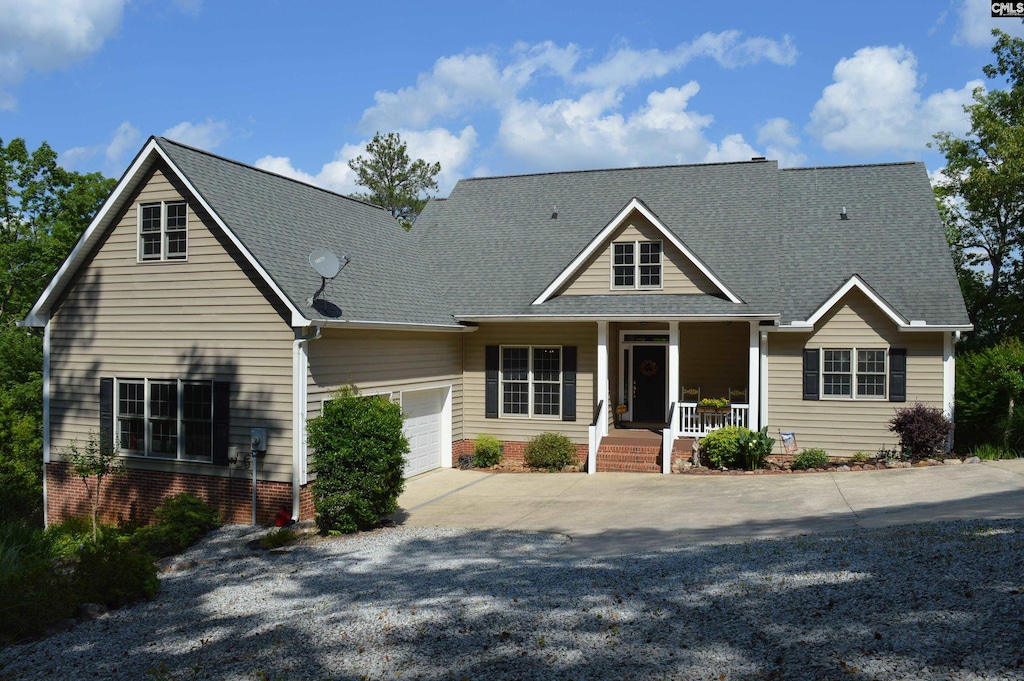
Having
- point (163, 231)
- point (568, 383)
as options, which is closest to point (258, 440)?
point (163, 231)

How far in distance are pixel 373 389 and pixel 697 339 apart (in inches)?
368

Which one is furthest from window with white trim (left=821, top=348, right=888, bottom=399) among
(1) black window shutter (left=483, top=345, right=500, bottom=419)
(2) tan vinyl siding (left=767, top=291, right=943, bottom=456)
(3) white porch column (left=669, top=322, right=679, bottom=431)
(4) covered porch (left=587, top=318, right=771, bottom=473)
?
(1) black window shutter (left=483, top=345, right=500, bottom=419)

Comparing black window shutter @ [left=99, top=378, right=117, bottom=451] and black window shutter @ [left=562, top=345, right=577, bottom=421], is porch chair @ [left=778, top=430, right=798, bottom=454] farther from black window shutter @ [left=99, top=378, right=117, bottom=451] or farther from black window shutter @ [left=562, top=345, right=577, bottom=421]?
black window shutter @ [left=99, top=378, right=117, bottom=451]

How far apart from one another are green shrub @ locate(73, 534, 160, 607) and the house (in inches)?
176

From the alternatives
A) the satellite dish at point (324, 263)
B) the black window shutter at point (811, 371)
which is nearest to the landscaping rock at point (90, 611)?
the satellite dish at point (324, 263)

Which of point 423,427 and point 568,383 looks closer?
point 423,427

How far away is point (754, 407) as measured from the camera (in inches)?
756

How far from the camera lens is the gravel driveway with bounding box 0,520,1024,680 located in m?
6.34

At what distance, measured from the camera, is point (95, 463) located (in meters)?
14.3

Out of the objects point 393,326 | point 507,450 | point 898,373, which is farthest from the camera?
point 507,450

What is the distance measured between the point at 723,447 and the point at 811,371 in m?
3.14

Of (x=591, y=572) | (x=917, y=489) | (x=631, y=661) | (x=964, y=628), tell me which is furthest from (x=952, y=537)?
(x=917, y=489)

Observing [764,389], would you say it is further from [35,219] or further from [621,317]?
[35,219]

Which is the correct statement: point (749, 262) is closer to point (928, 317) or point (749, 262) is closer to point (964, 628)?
point (928, 317)
